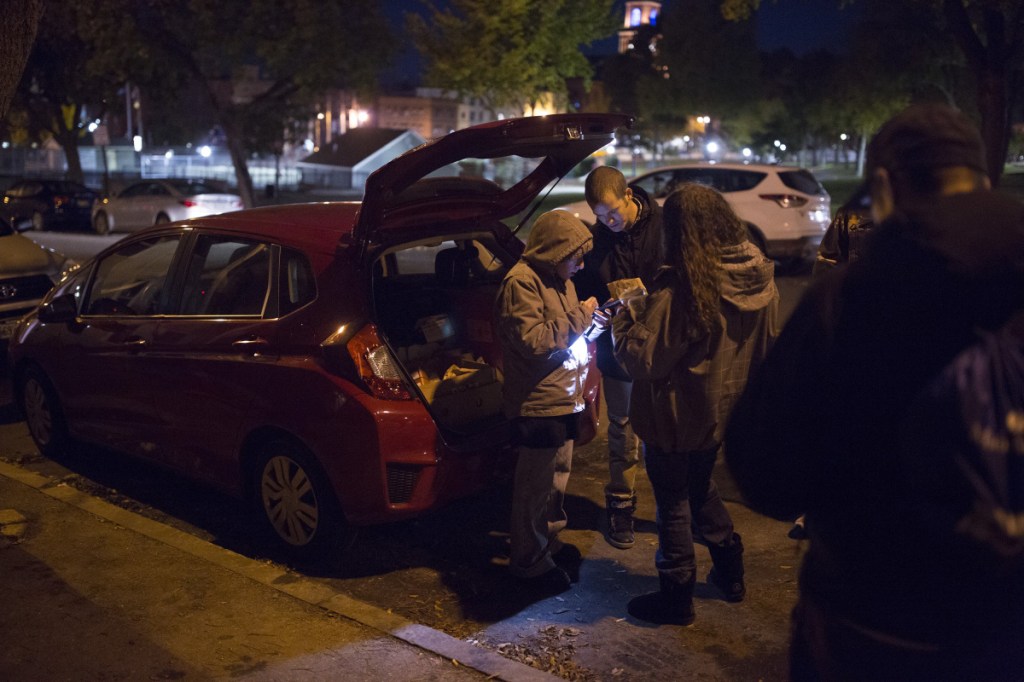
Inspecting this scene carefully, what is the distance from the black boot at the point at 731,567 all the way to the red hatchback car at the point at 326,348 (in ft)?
3.70

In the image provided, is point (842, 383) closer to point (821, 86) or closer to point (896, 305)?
point (896, 305)

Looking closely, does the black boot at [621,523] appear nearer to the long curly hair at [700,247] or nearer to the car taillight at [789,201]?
the long curly hair at [700,247]

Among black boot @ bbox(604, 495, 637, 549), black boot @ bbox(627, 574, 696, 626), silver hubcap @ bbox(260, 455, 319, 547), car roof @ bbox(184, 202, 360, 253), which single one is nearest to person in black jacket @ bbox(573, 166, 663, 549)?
black boot @ bbox(604, 495, 637, 549)

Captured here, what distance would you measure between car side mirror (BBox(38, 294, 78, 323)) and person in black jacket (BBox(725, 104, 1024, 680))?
16.9ft

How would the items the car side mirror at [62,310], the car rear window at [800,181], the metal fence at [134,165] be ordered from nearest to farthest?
the car side mirror at [62,310] < the car rear window at [800,181] < the metal fence at [134,165]

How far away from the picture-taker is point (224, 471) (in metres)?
5.21

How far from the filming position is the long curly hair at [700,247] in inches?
150

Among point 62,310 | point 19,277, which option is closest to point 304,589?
point 62,310

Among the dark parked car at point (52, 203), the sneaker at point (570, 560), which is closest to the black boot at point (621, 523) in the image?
the sneaker at point (570, 560)

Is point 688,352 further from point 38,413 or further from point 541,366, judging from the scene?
point 38,413

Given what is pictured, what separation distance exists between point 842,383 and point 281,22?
79.3 feet

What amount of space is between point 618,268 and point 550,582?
1.54 metres

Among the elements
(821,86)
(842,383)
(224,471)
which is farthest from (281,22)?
(821,86)

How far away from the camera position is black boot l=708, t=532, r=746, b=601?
14.3 ft
